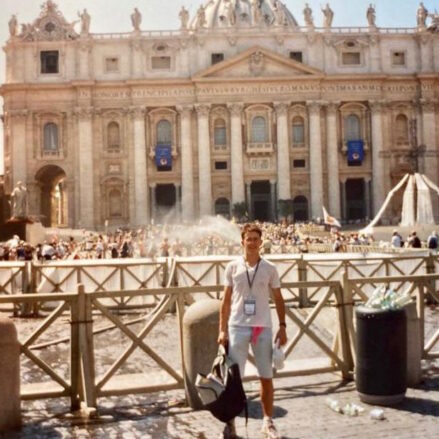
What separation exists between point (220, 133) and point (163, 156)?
5.60 meters

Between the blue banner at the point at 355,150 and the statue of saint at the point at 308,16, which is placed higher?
the statue of saint at the point at 308,16

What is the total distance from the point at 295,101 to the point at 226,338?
51.5 metres

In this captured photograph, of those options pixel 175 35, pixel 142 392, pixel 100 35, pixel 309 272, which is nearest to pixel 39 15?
pixel 100 35

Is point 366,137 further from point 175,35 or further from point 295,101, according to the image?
point 175,35

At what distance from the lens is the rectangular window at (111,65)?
56062mm

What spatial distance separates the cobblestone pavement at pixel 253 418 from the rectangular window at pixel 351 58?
52.8 m

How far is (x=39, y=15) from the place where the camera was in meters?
56.8

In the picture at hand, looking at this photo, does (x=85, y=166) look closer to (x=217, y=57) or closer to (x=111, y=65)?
(x=111, y=65)

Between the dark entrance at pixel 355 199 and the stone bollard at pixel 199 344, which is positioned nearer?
the stone bollard at pixel 199 344

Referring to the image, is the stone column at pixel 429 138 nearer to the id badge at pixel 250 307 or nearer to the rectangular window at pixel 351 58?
the rectangular window at pixel 351 58

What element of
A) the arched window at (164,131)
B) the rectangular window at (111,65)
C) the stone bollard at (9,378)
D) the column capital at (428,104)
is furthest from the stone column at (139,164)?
the stone bollard at (9,378)

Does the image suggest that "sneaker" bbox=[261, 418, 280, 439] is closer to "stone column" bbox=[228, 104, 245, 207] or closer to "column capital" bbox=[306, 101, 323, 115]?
"stone column" bbox=[228, 104, 245, 207]

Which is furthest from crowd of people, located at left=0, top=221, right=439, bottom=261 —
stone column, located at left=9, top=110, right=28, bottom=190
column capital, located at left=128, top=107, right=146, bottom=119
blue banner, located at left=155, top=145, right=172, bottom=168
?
column capital, located at left=128, top=107, right=146, bottom=119

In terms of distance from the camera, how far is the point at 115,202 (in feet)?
186
